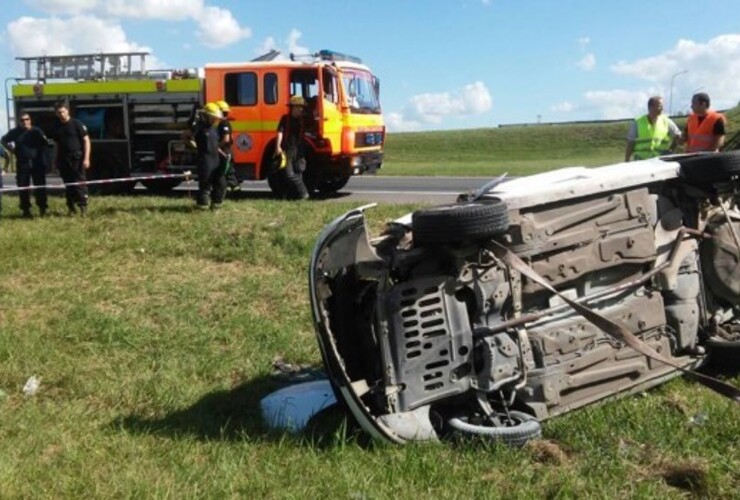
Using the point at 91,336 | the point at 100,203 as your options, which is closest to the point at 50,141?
the point at 100,203

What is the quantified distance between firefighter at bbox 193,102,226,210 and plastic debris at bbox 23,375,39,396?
19.6ft

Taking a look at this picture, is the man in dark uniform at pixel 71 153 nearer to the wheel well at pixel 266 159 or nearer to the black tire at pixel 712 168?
→ the wheel well at pixel 266 159

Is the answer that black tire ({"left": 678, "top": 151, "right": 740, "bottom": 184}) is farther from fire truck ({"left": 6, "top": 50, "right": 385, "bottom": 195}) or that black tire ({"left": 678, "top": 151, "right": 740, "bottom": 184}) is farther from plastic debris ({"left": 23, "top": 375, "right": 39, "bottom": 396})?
fire truck ({"left": 6, "top": 50, "right": 385, "bottom": 195})

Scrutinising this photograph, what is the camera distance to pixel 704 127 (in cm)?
948

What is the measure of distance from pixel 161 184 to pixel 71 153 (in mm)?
4388

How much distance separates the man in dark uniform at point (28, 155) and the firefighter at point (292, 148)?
3.56 m

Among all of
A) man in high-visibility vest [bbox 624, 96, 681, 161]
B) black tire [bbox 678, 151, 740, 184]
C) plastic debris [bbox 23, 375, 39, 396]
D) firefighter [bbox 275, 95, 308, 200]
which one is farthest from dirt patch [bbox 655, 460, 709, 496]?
firefighter [bbox 275, 95, 308, 200]

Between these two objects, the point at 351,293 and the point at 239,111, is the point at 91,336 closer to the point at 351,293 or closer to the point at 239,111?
the point at 351,293

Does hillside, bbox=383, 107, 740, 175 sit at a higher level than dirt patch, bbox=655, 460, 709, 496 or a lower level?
higher

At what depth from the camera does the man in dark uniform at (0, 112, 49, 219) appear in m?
12.0

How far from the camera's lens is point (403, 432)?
12.9 feet

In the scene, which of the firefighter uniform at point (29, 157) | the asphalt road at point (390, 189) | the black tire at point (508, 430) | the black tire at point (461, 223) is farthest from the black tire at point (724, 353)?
the firefighter uniform at point (29, 157)

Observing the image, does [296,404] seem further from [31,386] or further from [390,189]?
[390,189]

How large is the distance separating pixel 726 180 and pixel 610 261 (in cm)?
96
